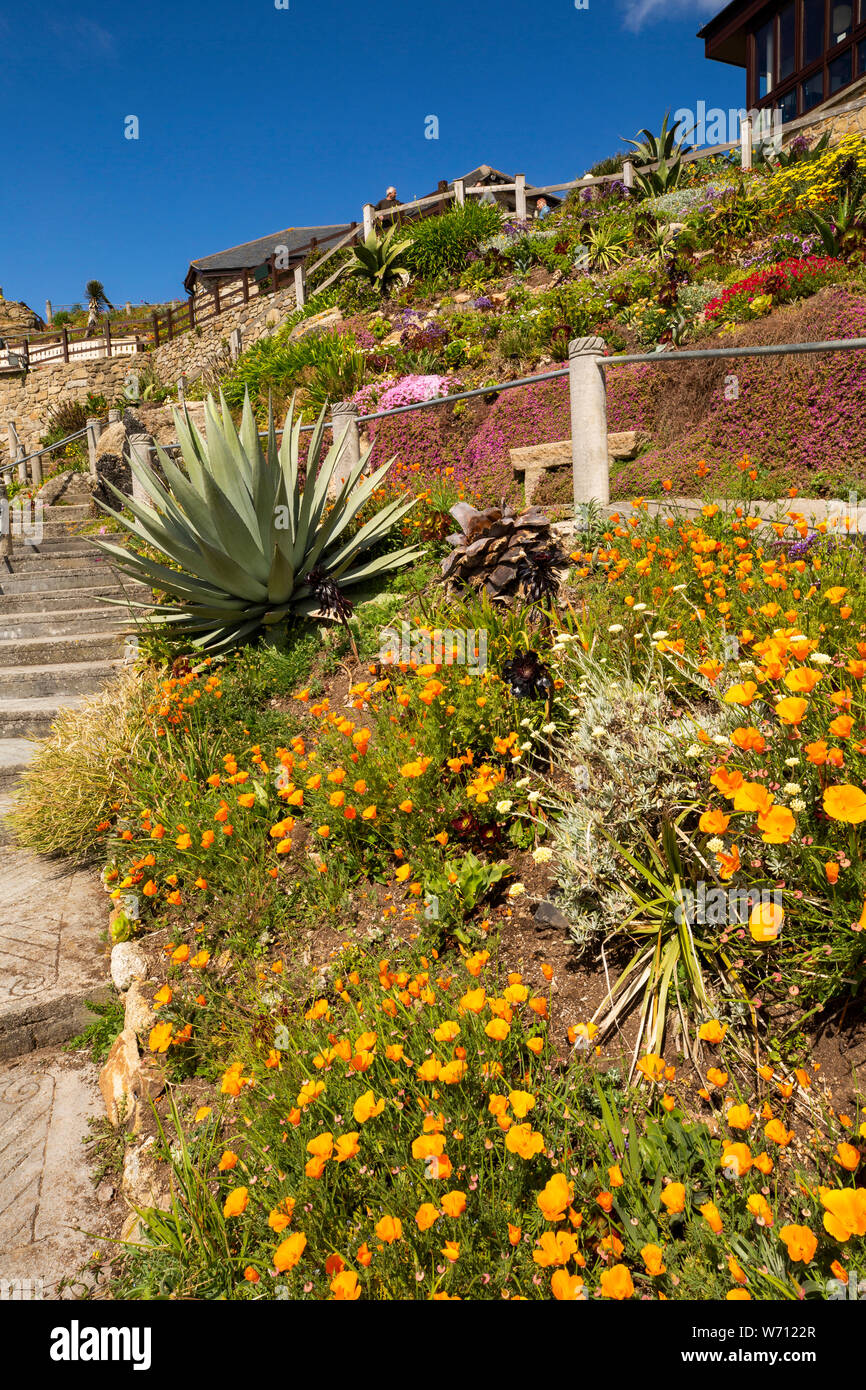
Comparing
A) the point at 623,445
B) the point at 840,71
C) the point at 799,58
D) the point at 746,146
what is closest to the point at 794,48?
the point at 799,58

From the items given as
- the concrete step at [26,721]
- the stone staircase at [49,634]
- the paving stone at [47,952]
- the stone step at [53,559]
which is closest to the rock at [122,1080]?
the paving stone at [47,952]

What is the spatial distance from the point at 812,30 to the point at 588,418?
1799cm

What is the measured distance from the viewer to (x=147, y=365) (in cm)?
2552

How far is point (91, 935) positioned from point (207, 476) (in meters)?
2.45

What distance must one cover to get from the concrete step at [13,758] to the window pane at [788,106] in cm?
1996

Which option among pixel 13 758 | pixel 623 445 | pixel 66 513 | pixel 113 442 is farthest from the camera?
pixel 66 513

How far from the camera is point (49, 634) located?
6.76 m

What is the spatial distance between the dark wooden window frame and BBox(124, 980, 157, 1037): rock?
61.8 ft

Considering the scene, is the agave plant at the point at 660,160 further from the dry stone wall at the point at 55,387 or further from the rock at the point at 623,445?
the dry stone wall at the point at 55,387

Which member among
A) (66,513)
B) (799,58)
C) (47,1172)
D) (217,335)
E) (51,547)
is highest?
(799,58)

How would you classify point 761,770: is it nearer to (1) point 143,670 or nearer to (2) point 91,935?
(2) point 91,935

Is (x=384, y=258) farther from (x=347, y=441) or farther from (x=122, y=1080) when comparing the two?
(x=122, y=1080)

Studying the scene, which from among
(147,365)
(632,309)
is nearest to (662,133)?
(632,309)
